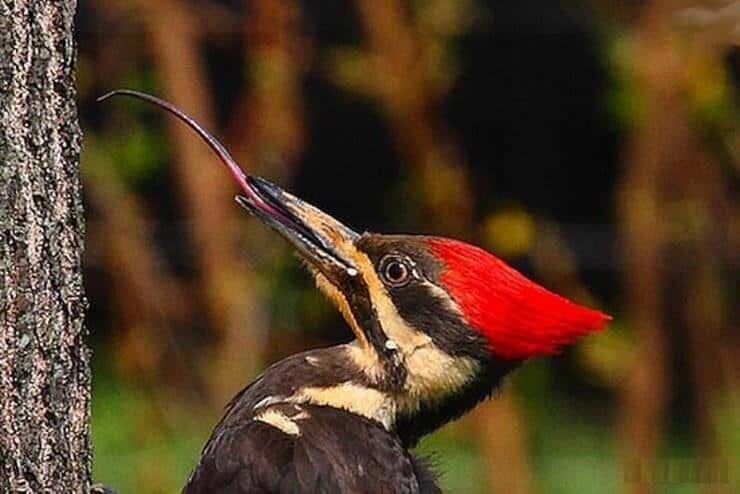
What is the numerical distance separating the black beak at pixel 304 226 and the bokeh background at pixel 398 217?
168 centimetres

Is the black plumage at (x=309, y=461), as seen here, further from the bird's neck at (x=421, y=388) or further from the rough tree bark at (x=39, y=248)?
the rough tree bark at (x=39, y=248)

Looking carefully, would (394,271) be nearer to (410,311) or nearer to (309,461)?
(410,311)

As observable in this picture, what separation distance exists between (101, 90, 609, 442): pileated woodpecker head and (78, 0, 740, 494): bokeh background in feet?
5.44

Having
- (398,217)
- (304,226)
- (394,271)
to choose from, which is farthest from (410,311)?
(398,217)

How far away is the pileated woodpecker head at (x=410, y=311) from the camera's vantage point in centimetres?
385

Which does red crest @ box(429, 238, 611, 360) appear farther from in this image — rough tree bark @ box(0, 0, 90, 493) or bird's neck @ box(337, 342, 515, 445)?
rough tree bark @ box(0, 0, 90, 493)

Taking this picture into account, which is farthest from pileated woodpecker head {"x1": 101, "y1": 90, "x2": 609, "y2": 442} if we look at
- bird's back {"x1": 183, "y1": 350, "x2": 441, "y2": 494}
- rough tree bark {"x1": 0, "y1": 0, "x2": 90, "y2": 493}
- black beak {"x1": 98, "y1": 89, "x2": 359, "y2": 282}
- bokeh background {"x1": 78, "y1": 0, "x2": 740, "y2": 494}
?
bokeh background {"x1": 78, "y1": 0, "x2": 740, "y2": 494}

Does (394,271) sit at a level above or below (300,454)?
above

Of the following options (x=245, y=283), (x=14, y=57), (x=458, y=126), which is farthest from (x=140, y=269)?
(x=14, y=57)

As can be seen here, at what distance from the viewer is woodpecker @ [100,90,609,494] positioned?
3723mm

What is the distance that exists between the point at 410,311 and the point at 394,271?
0.08 m

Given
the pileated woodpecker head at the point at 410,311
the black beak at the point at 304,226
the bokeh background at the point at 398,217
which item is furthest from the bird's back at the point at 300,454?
the bokeh background at the point at 398,217

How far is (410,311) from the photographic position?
4.03 metres

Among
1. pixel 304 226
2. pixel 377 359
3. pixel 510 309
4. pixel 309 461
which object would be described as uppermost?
pixel 304 226
